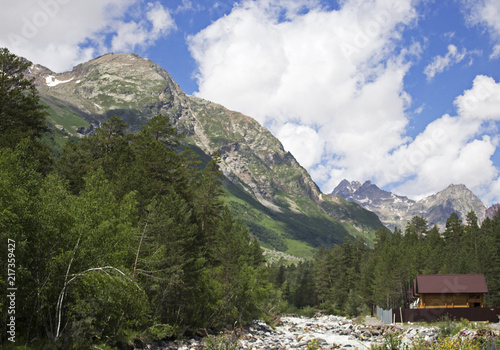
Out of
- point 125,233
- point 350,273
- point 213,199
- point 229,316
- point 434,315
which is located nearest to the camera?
point 125,233

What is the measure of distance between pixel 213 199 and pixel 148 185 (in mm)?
13912

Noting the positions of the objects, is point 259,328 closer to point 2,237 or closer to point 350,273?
point 350,273

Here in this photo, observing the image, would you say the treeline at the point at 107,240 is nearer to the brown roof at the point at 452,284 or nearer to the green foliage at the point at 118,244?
the green foliage at the point at 118,244

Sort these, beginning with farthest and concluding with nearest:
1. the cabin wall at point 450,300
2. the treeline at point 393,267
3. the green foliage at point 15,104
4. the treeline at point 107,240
→ the treeline at point 393,267 → the cabin wall at point 450,300 → the green foliage at point 15,104 → the treeline at point 107,240

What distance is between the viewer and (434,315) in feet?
149

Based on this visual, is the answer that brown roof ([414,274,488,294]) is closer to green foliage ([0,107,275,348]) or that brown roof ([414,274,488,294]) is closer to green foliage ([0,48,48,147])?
green foliage ([0,107,275,348])

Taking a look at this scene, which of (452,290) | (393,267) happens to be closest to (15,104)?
(452,290)

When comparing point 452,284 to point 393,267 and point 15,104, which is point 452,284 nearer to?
point 393,267

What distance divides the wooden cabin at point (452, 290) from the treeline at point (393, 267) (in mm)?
12314

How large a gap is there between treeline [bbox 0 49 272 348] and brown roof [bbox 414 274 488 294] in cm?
2545

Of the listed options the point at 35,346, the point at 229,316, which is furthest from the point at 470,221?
the point at 35,346

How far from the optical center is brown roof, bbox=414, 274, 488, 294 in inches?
2072

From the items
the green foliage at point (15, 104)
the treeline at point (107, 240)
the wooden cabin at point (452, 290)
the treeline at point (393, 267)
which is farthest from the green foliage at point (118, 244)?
the treeline at point (393, 267)

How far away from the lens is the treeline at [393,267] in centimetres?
6700
